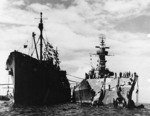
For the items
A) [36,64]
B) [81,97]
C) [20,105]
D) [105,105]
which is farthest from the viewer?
[81,97]

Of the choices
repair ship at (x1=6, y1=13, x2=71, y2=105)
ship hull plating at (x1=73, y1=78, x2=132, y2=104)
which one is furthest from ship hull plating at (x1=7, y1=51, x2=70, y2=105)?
ship hull plating at (x1=73, y1=78, x2=132, y2=104)

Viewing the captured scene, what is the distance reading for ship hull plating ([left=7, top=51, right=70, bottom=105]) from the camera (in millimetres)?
32312

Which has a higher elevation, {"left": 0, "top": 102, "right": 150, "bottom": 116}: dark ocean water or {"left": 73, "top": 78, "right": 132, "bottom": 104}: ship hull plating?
{"left": 73, "top": 78, "right": 132, "bottom": 104}: ship hull plating

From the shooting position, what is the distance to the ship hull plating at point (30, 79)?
32.3 meters

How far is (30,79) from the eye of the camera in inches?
1298

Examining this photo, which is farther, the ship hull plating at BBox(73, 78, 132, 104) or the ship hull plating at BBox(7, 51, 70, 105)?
the ship hull plating at BBox(73, 78, 132, 104)

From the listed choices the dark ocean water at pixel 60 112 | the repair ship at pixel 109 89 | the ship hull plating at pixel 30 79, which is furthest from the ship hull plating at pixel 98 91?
the ship hull plating at pixel 30 79

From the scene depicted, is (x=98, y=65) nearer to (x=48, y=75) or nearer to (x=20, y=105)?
(x=48, y=75)

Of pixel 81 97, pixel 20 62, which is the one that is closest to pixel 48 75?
pixel 20 62

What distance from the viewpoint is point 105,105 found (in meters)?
37.3

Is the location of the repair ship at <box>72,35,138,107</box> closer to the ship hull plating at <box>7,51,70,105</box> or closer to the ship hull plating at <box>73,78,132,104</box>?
the ship hull plating at <box>73,78,132,104</box>

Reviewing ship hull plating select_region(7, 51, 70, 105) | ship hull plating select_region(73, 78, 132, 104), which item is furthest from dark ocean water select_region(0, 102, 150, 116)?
ship hull plating select_region(73, 78, 132, 104)

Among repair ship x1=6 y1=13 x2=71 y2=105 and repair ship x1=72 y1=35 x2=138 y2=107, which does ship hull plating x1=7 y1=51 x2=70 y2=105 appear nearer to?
repair ship x1=6 y1=13 x2=71 y2=105

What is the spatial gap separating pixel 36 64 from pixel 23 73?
2150mm
